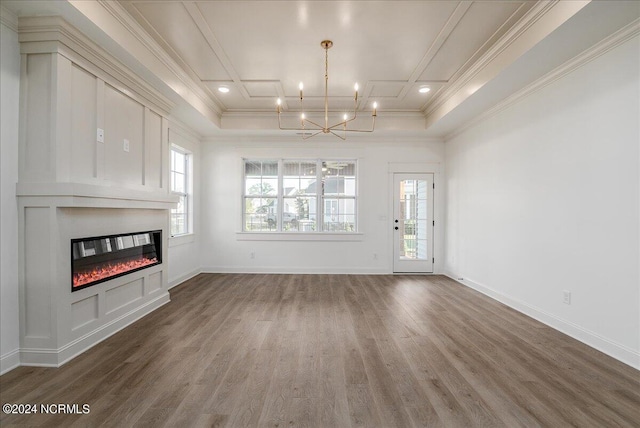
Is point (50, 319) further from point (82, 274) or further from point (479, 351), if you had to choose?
point (479, 351)

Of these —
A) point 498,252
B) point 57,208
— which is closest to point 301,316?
point 57,208

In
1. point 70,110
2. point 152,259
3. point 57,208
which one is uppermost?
point 70,110

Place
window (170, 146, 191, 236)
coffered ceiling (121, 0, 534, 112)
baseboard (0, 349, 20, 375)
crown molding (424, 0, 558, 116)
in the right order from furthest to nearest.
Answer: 1. window (170, 146, 191, 236)
2. coffered ceiling (121, 0, 534, 112)
3. crown molding (424, 0, 558, 116)
4. baseboard (0, 349, 20, 375)

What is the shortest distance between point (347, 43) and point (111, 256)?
11.2 ft

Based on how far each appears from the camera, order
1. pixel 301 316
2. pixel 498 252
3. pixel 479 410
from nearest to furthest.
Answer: pixel 479 410 < pixel 301 316 < pixel 498 252

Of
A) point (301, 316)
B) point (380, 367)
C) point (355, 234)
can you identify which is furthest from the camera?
point (355, 234)

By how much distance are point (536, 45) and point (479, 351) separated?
287 centimetres

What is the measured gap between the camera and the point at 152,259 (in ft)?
12.2

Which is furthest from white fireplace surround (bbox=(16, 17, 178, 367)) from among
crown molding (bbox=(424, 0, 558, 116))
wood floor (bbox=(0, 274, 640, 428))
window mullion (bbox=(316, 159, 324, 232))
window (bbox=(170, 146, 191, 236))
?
crown molding (bbox=(424, 0, 558, 116))

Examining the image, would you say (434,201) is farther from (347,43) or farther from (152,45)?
(152,45)

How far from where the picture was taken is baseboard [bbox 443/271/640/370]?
2415 mm

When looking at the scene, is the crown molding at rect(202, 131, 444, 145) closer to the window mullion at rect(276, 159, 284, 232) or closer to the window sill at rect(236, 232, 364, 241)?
the window mullion at rect(276, 159, 284, 232)

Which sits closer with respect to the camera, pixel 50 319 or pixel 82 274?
pixel 50 319

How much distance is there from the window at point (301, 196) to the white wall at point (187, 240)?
93cm
